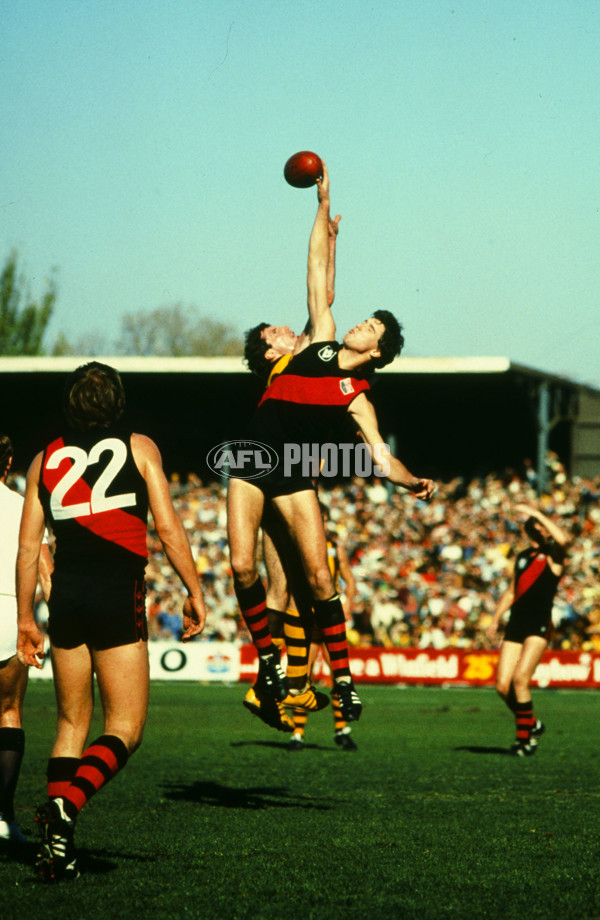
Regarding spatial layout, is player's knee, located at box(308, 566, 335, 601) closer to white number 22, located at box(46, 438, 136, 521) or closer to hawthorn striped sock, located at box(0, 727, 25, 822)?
hawthorn striped sock, located at box(0, 727, 25, 822)

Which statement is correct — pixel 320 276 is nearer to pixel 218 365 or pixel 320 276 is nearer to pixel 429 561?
pixel 429 561

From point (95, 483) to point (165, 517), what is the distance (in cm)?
35

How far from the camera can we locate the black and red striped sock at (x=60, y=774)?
536 centimetres

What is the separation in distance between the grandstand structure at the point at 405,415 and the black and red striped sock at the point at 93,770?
2418 cm

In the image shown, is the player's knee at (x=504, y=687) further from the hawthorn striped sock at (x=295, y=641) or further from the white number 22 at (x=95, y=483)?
the white number 22 at (x=95, y=483)

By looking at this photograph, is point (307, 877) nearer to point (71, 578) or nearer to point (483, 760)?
point (71, 578)

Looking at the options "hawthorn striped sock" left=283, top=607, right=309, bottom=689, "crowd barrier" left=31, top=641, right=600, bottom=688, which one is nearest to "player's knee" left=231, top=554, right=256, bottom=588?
"hawthorn striped sock" left=283, top=607, right=309, bottom=689

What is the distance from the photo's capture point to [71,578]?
17.3ft

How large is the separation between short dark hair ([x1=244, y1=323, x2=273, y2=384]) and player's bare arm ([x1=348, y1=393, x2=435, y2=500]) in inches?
36.7

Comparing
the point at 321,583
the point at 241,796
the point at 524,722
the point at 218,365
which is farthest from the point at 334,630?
→ the point at 218,365

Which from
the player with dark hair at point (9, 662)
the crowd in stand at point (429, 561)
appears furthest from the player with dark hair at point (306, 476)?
the crowd in stand at point (429, 561)

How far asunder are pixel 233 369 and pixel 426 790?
67.7 ft

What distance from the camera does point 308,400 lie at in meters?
7.43

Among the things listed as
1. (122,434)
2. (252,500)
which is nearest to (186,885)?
(122,434)
